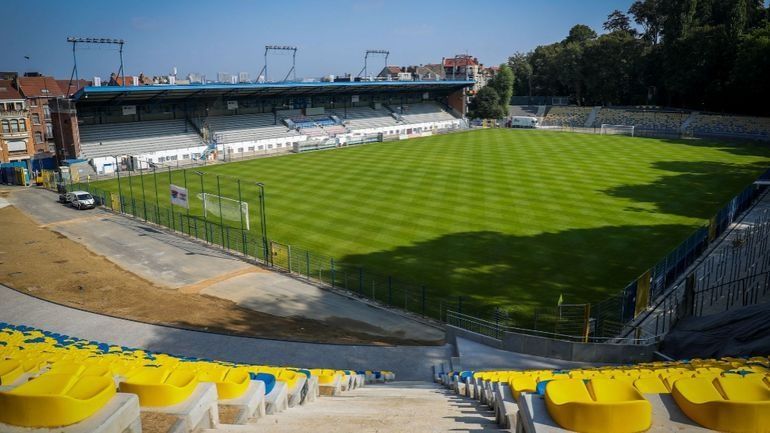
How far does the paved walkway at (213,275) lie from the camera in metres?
23.7

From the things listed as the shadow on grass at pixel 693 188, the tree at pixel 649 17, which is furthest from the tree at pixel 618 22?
the shadow on grass at pixel 693 188

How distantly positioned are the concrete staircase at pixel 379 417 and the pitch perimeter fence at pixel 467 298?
965 cm

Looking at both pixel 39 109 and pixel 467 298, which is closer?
pixel 467 298

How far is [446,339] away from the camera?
70.7 feet

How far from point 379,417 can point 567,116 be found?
354 ft

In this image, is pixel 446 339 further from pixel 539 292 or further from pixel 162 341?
pixel 162 341

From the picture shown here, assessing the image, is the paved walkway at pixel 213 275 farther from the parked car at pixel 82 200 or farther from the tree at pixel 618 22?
the tree at pixel 618 22

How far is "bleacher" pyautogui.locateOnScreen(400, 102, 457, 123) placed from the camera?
101m

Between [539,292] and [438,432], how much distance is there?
19.2 m

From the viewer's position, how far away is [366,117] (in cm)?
9581

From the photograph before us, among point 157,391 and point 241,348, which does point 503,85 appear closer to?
point 241,348

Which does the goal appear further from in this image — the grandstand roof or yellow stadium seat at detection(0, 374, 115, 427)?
yellow stadium seat at detection(0, 374, 115, 427)

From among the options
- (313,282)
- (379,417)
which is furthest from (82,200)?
(379,417)

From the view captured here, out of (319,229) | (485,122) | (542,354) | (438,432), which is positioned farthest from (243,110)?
(438,432)
